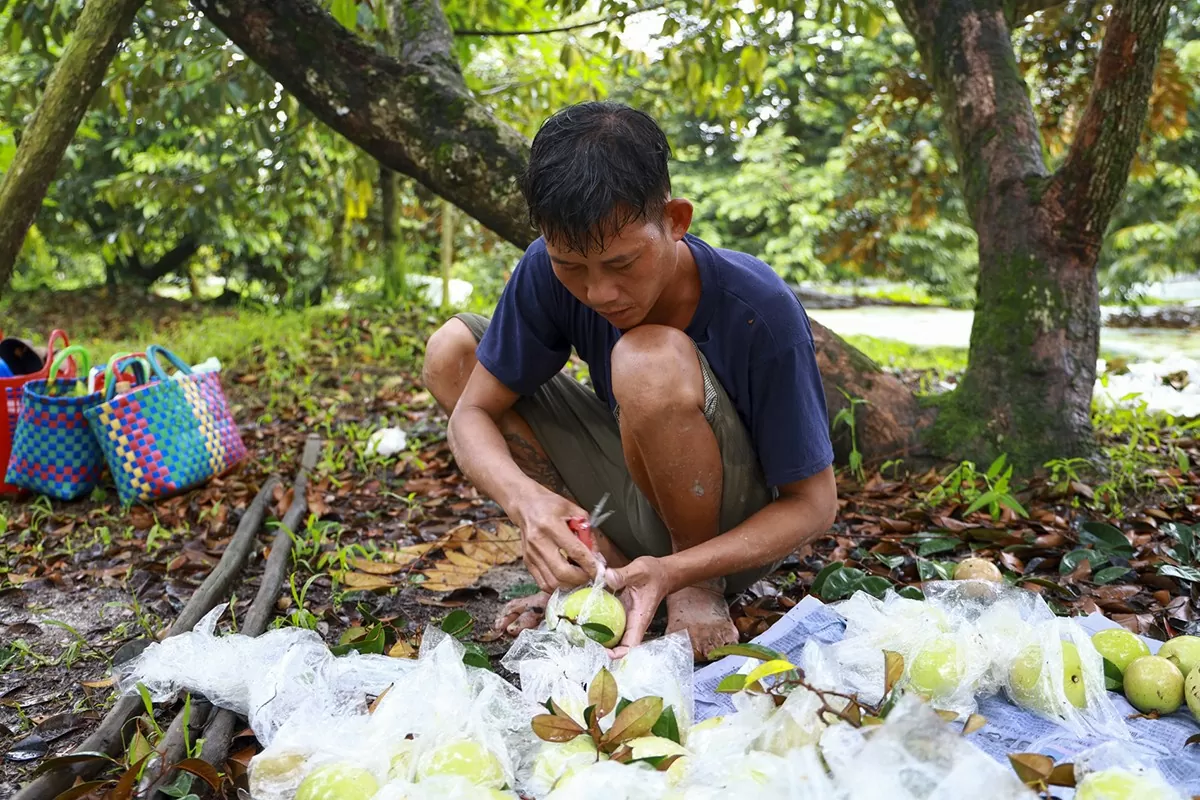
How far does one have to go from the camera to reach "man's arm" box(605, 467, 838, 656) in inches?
70.3

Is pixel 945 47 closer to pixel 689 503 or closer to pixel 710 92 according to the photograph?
pixel 710 92

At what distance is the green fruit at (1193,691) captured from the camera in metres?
1.60

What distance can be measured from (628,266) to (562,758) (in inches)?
34.0

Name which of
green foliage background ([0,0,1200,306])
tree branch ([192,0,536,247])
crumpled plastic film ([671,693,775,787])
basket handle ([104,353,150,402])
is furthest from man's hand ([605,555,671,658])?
basket handle ([104,353,150,402])

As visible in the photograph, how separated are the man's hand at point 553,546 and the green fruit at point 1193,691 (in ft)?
3.60

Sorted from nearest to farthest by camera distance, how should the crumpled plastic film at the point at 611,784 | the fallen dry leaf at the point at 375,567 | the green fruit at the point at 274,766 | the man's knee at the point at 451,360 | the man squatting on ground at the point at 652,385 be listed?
1. the crumpled plastic film at the point at 611,784
2. the green fruit at the point at 274,766
3. the man squatting on ground at the point at 652,385
4. the man's knee at the point at 451,360
5. the fallen dry leaf at the point at 375,567

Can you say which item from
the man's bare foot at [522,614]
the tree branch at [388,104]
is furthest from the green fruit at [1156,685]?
the tree branch at [388,104]

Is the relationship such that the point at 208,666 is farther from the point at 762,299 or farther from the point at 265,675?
the point at 762,299

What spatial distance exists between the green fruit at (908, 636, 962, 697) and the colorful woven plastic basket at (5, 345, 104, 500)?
292 centimetres

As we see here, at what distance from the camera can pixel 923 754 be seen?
1165 millimetres

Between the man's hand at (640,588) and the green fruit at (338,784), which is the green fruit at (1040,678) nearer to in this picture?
the man's hand at (640,588)

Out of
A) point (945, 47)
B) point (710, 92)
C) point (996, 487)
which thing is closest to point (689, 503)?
point (996, 487)

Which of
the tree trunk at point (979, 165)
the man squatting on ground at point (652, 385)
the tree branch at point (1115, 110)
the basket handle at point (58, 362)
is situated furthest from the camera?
the basket handle at point (58, 362)

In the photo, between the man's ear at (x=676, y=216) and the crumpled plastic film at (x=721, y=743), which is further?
the man's ear at (x=676, y=216)
